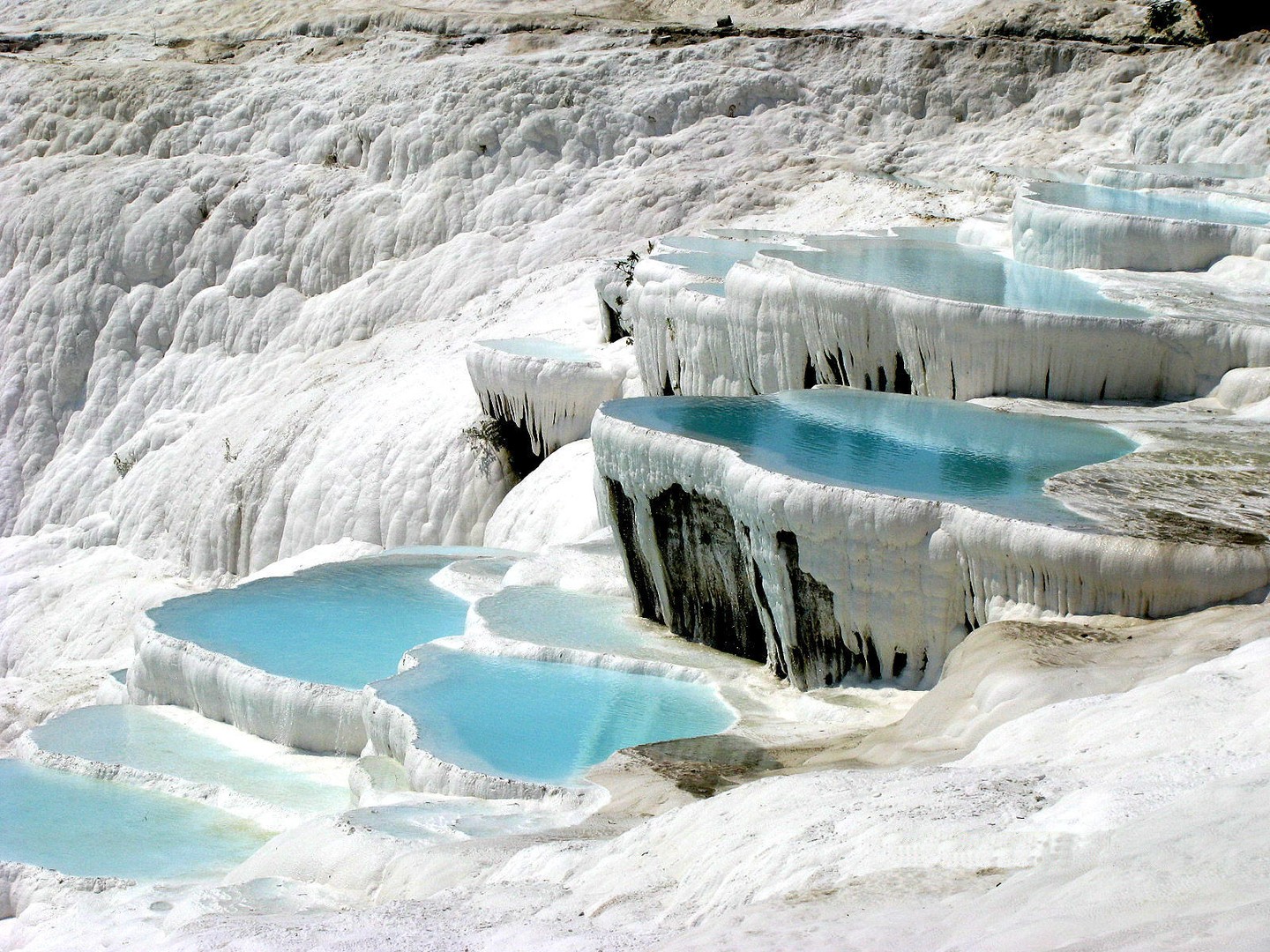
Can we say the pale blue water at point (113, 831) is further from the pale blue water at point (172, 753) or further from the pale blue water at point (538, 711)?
the pale blue water at point (538, 711)

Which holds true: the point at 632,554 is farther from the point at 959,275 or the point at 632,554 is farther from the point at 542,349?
the point at 542,349

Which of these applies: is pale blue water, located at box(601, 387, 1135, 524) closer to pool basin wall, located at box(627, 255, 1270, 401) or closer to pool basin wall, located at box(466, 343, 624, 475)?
pool basin wall, located at box(627, 255, 1270, 401)

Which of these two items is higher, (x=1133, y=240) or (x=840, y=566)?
(x=1133, y=240)

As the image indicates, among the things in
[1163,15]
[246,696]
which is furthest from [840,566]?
[1163,15]

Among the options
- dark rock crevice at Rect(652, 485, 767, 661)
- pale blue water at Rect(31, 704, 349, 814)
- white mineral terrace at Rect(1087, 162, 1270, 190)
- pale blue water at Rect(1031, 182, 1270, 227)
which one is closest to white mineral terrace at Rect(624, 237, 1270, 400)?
pale blue water at Rect(1031, 182, 1270, 227)

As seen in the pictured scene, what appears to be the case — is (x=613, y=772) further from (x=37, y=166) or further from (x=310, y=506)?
(x=37, y=166)

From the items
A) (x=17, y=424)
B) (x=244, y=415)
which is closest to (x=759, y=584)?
(x=244, y=415)
